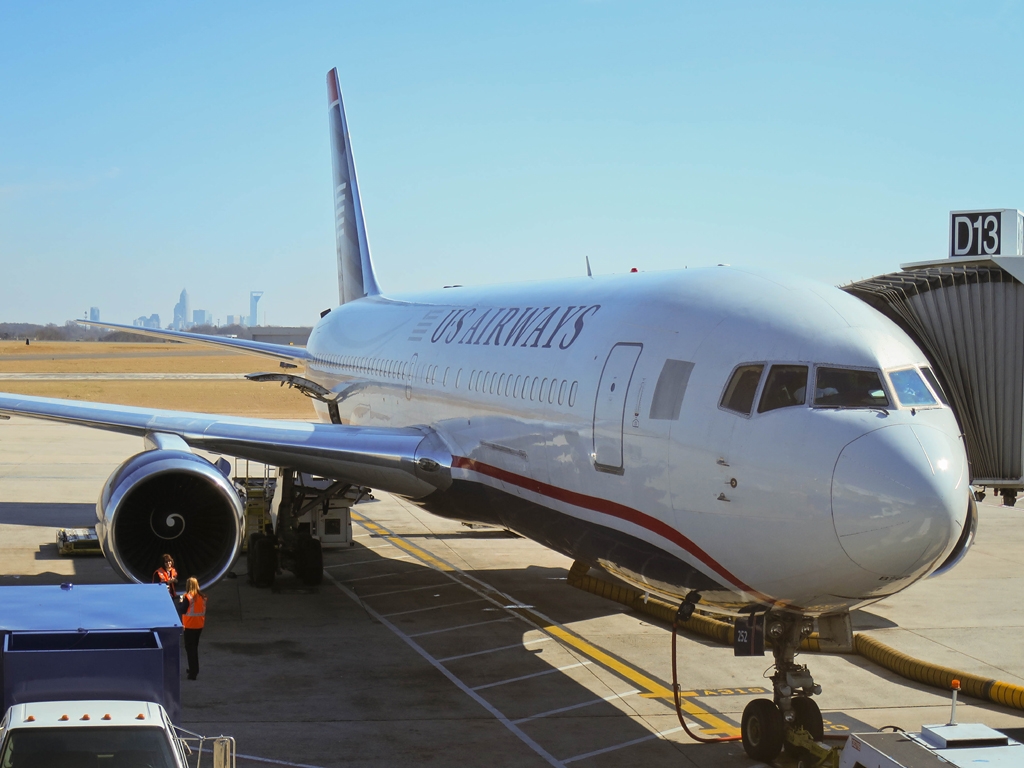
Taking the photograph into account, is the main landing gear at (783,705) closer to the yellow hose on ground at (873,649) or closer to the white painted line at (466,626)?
the yellow hose on ground at (873,649)

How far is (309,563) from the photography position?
58.2ft

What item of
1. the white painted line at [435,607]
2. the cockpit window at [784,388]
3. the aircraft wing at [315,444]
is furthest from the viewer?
the white painted line at [435,607]

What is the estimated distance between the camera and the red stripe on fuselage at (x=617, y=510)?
30.2ft

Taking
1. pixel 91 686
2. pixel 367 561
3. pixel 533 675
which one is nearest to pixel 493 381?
pixel 533 675

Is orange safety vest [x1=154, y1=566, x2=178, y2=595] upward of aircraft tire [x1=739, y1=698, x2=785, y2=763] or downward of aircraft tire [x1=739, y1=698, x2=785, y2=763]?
upward

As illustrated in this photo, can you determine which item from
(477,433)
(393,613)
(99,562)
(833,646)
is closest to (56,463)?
(99,562)

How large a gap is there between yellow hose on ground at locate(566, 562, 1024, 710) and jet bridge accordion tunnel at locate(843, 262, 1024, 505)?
7.17ft

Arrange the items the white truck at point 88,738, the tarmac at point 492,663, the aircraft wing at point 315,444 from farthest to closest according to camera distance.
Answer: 1. the aircraft wing at point 315,444
2. the tarmac at point 492,663
3. the white truck at point 88,738

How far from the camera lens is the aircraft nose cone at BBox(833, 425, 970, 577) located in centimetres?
796

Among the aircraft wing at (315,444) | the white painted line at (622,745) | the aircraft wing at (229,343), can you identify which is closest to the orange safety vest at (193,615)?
the aircraft wing at (315,444)

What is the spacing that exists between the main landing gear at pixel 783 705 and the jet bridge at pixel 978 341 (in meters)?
3.35

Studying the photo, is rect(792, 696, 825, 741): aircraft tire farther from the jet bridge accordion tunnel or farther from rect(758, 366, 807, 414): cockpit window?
the jet bridge accordion tunnel

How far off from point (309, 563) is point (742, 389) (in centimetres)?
1041

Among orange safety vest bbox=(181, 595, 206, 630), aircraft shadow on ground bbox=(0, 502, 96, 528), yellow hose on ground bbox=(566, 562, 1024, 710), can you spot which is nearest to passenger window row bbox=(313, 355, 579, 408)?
yellow hose on ground bbox=(566, 562, 1024, 710)
